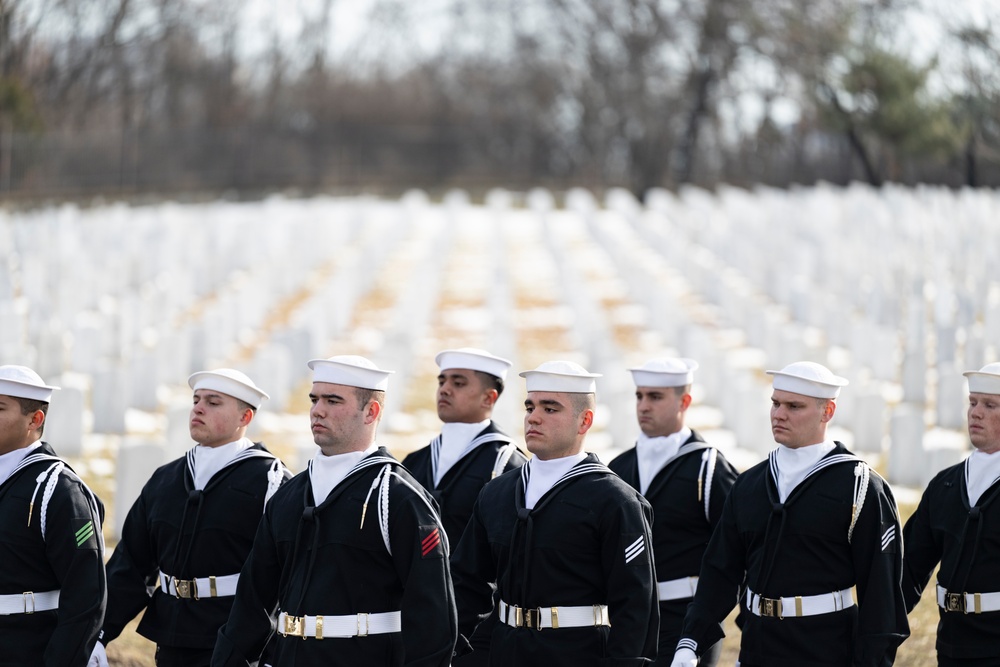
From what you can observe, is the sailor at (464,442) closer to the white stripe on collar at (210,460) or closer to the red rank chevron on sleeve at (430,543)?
the white stripe on collar at (210,460)

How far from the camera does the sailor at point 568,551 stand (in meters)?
4.14

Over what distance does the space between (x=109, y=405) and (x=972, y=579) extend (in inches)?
302

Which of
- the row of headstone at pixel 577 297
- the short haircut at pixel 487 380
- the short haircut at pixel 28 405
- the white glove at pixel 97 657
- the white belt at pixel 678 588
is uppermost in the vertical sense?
the row of headstone at pixel 577 297

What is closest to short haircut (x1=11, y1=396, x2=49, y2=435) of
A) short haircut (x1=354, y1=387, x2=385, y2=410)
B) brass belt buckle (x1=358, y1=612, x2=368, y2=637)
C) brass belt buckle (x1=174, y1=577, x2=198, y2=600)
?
brass belt buckle (x1=174, y1=577, x2=198, y2=600)

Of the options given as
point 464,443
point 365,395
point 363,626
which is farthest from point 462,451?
point 363,626

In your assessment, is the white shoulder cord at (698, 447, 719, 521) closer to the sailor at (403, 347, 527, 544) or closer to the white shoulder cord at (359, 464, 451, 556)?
the sailor at (403, 347, 527, 544)

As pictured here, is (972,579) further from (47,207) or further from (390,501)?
(47,207)

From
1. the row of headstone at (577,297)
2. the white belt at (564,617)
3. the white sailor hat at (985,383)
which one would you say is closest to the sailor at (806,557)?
the white belt at (564,617)

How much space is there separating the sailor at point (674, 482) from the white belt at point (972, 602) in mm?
903

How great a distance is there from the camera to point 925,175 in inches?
1273

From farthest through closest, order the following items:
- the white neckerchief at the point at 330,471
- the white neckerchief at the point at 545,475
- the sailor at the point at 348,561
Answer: the white neckerchief at the point at 545,475 < the white neckerchief at the point at 330,471 < the sailor at the point at 348,561

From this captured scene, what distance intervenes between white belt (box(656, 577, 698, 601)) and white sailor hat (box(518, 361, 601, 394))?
1270 millimetres

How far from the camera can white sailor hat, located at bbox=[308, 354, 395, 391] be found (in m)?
4.21

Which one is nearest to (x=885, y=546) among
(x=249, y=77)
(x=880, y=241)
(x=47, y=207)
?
(x=880, y=241)
